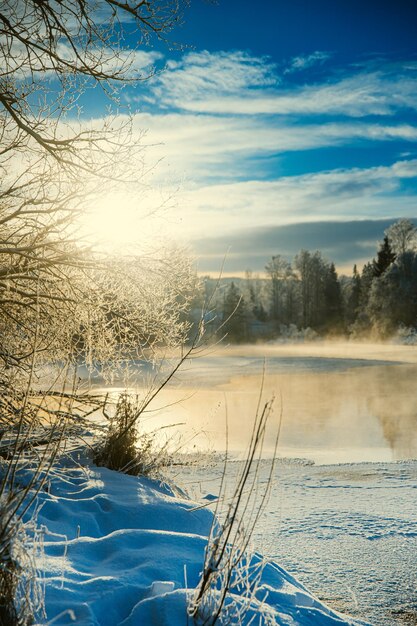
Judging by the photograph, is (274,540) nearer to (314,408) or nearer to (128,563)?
(128,563)

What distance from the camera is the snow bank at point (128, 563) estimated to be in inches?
111

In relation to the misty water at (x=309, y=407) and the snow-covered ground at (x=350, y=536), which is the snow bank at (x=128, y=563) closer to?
the snow-covered ground at (x=350, y=536)

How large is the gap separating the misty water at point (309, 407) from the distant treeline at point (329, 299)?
370 inches

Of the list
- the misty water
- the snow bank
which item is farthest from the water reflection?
the snow bank

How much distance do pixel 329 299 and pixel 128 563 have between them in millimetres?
63033

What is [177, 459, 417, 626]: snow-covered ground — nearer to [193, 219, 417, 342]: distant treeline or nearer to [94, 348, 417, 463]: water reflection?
[94, 348, 417, 463]: water reflection

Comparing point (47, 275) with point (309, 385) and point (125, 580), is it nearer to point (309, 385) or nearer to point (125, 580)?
point (125, 580)

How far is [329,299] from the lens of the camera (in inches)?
2559

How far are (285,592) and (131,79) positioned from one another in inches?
212

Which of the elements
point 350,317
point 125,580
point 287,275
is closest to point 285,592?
point 125,580

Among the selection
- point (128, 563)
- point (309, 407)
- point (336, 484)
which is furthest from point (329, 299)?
point (128, 563)

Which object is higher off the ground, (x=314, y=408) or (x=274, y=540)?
(x=274, y=540)

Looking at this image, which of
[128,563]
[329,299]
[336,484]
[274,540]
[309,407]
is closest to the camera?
[128,563]

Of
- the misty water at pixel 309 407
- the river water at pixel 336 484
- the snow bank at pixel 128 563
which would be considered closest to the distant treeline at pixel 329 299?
the misty water at pixel 309 407
